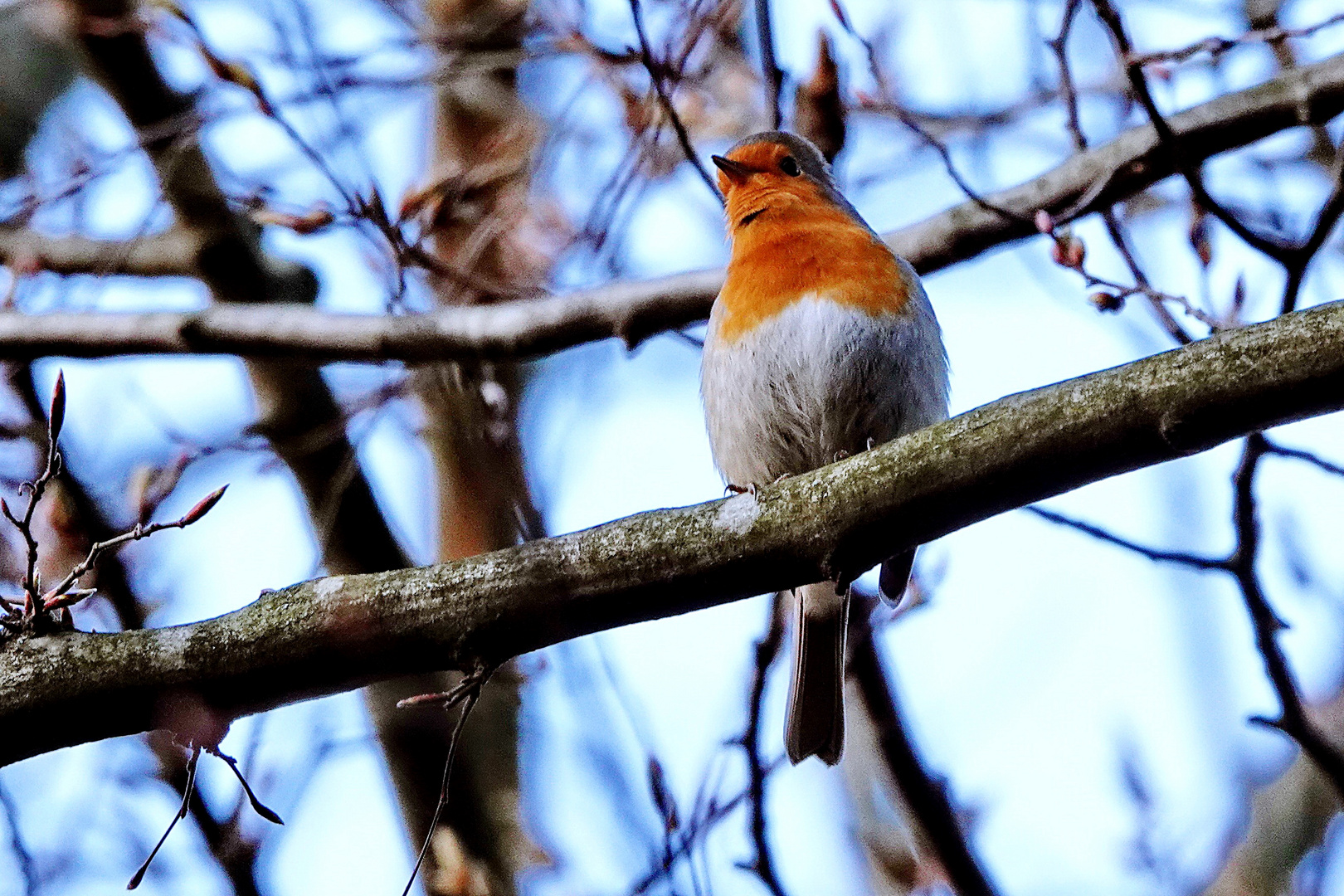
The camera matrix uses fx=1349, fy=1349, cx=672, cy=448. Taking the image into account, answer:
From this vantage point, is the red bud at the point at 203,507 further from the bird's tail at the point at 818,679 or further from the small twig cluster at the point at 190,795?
the bird's tail at the point at 818,679

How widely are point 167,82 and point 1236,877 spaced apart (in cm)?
443

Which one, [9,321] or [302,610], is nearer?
[302,610]

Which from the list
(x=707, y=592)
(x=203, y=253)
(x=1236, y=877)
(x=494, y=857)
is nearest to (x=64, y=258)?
(x=203, y=253)

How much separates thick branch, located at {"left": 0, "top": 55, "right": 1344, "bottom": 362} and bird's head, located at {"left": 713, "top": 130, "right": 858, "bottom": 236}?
57 centimetres

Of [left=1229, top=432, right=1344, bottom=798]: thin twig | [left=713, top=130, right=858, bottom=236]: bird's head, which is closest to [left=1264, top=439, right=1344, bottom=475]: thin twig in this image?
[left=1229, top=432, right=1344, bottom=798]: thin twig

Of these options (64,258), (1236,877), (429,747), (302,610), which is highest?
(64,258)

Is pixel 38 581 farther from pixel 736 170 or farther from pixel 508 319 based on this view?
pixel 736 170

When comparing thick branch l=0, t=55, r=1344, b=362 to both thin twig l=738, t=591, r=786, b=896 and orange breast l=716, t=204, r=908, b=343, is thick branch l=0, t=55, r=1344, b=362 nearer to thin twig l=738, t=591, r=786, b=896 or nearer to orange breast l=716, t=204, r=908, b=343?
orange breast l=716, t=204, r=908, b=343

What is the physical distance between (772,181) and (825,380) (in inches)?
41.9

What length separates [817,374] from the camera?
3977mm

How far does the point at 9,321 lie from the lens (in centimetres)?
418

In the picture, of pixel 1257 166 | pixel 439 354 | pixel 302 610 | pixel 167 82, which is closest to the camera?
pixel 302 610

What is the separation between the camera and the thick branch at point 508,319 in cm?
406

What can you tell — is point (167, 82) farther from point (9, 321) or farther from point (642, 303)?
point (642, 303)
